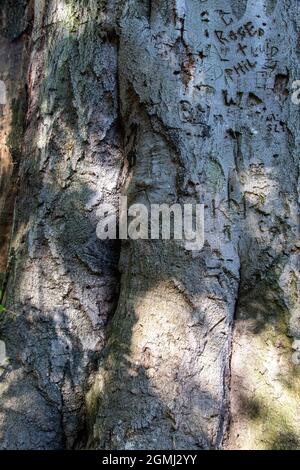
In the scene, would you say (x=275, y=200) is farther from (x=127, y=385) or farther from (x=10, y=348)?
(x=10, y=348)

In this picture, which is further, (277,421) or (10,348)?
(10,348)

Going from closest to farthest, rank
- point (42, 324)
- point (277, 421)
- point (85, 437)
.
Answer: point (277, 421), point (85, 437), point (42, 324)

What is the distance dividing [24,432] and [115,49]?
171cm

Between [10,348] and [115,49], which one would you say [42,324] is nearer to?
[10,348]

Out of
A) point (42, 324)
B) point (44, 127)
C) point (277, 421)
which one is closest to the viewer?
point (277, 421)

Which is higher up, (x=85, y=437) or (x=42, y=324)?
(x=42, y=324)

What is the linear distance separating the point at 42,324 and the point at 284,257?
107 cm

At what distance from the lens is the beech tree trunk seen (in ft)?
7.13

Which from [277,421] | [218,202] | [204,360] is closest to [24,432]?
[204,360]

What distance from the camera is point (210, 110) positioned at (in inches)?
92.2

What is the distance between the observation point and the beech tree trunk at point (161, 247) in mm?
2172

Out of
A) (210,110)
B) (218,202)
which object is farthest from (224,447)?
(210,110)

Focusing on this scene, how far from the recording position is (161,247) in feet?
7.47

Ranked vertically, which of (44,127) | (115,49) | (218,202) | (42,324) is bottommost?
(42,324)
